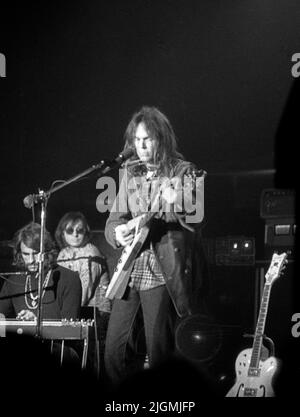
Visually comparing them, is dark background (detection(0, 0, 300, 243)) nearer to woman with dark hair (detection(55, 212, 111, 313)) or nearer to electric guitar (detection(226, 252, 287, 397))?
woman with dark hair (detection(55, 212, 111, 313))

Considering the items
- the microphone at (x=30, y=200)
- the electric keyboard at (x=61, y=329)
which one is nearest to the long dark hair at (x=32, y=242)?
the microphone at (x=30, y=200)

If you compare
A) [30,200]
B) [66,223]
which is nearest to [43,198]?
[30,200]

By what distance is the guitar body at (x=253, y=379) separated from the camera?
315 centimetres

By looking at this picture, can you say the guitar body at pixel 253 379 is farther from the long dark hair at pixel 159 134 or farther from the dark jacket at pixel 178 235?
the long dark hair at pixel 159 134

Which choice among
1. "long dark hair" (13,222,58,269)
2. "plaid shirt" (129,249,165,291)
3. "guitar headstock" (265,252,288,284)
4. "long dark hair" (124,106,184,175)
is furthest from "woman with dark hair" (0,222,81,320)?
"guitar headstock" (265,252,288,284)

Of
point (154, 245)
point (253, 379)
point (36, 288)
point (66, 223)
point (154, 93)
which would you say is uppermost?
point (154, 93)

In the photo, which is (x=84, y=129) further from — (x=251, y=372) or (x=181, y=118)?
(x=251, y=372)

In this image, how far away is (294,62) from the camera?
352cm

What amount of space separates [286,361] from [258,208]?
31.3 inches

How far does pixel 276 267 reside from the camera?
131 inches

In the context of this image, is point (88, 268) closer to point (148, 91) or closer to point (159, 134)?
point (159, 134)

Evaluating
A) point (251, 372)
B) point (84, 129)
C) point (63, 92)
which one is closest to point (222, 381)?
point (251, 372)

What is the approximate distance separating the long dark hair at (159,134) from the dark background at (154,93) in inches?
2.0

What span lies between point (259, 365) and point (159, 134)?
1.28m
